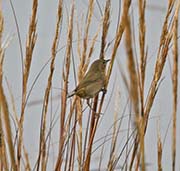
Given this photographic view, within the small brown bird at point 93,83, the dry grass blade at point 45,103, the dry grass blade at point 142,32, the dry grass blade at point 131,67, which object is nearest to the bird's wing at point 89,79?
the small brown bird at point 93,83

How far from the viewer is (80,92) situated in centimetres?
73

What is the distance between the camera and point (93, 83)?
0.75 metres

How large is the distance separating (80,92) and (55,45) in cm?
12

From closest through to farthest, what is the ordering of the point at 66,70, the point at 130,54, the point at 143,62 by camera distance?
the point at 130,54
the point at 143,62
the point at 66,70

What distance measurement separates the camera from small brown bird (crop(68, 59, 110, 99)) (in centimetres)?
73

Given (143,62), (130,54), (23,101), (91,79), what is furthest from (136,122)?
(91,79)

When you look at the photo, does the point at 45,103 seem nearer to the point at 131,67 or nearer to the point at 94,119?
the point at 94,119

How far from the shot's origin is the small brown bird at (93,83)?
0.73 meters

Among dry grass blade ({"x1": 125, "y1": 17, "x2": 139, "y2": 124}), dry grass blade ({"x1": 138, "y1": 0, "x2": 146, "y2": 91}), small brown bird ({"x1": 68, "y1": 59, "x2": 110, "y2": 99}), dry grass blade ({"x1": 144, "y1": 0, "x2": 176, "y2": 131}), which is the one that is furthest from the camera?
small brown bird ({"x1": 68, "y1": 59, "x2": 110, "y2": 99})

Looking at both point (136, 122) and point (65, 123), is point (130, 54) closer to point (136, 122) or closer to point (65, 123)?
point (136, 122)

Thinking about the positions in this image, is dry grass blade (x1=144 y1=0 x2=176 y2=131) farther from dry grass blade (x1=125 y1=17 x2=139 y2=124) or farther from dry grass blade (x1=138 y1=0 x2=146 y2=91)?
dry grass blade (x1=125 y1=17 x2=139 y2=124)

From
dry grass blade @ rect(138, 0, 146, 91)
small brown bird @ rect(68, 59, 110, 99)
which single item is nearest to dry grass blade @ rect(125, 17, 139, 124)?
dry grass blade @ rect(138, 0, 146, 91)

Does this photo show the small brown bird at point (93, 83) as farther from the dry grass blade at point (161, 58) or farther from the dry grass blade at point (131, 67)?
the dry grass blade at point (131, 67)

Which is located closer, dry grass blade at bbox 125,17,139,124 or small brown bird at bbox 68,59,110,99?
dry grass blade at bbox 125,17,139,124
